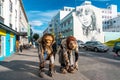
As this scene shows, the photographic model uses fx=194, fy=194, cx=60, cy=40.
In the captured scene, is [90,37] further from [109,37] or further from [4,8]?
[4,8]

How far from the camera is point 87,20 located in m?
61.4

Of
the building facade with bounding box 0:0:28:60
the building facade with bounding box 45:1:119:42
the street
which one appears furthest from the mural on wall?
the street

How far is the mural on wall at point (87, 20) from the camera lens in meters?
60.4

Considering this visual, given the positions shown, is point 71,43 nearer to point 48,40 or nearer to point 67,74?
point 48,40

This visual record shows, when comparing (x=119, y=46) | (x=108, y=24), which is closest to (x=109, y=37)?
(x=108, y=24)

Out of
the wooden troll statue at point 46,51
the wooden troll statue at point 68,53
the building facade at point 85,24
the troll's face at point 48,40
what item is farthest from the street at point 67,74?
the building facade at point 85,24

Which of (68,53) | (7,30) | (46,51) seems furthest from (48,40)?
(7,30)

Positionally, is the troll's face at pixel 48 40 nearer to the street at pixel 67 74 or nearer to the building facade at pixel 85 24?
the street at pixel 67 74

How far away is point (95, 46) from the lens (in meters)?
29.0

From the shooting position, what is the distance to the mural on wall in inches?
2378

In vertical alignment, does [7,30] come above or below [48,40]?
above

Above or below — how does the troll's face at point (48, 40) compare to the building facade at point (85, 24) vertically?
below

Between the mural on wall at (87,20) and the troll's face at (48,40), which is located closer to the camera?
the troll's face at (48,40)

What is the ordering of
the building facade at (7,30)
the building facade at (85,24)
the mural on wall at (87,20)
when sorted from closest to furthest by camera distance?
the building facade at (7,30), the building facade at (85,24), the mural on wall at (87,20)
